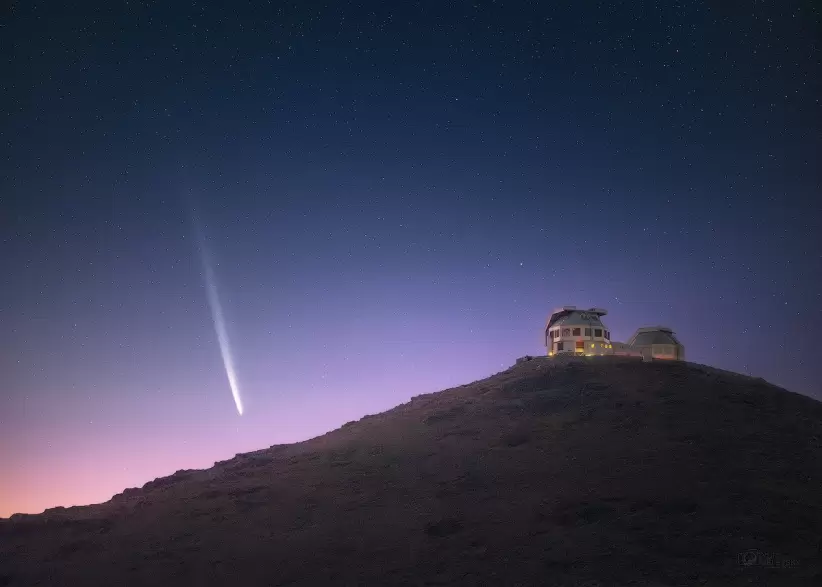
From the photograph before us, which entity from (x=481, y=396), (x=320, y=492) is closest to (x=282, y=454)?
(x=320, y=492)

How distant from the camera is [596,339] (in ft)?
180

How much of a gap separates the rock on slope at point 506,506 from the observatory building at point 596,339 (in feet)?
26.7

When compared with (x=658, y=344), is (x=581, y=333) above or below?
above

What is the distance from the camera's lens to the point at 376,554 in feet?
82.5

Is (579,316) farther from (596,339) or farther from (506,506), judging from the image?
(506,506)

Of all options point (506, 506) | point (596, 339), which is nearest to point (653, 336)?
point (596, 339)

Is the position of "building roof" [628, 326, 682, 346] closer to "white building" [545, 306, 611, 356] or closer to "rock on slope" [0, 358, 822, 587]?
"white building" [545, 306, 611, 356]

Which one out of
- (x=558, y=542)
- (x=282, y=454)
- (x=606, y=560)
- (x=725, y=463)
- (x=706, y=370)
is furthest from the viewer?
(x=706, y=370)

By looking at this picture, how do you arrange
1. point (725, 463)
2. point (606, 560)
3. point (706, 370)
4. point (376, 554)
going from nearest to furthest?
point (606, 560), point (376, 554), point (725, 463), point (706, 370)

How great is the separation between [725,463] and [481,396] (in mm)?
19962

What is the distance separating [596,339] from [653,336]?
5387 millimetres

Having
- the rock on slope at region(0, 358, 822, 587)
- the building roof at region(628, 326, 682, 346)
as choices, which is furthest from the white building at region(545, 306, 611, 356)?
the rock on slope at region(0, 358, 822, 587)

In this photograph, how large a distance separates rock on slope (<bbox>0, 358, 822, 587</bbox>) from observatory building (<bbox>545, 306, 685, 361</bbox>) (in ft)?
26.7

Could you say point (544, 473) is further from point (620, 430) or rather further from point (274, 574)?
point (274, 574)
